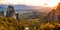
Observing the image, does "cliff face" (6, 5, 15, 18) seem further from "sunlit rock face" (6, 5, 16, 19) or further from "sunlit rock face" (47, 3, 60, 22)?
"sunlit rock face" (47, 3, 60, 22)

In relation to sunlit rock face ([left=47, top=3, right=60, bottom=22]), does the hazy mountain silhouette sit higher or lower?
higher

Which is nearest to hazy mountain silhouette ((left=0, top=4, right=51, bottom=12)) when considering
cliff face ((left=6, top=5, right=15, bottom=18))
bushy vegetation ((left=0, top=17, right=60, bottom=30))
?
→ cliff face ((left=6, top=5, right=15, bottom=18))

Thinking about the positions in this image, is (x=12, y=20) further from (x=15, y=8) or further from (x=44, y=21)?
(x=44, y=21)

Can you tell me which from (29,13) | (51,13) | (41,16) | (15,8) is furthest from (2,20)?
(51,13)

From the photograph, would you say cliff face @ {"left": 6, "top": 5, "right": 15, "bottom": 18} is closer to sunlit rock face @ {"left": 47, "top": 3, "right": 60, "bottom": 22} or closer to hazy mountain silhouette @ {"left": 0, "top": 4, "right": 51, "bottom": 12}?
hazy mountain silhouette @ {"left": 0, "top": 4, "right": 51, "bottom": 12}

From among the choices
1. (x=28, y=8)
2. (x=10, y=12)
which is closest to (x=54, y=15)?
(x=28, y=8)

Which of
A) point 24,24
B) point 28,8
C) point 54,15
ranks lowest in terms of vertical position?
point 24,24

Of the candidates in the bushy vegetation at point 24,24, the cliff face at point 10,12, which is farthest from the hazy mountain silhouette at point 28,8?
the bushy vegetation at point 24,24

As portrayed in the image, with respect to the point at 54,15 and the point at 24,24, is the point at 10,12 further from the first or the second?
the point at 54,15

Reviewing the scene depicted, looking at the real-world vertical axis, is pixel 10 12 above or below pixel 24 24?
above

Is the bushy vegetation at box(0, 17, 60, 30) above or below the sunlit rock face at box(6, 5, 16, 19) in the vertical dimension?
below

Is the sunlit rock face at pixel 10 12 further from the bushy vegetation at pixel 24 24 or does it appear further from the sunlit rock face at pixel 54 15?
the sunlit rock face at pixel 54 15

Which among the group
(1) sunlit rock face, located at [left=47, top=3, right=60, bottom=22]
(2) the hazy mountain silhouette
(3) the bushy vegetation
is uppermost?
(2) the hazy mountain silhouette
